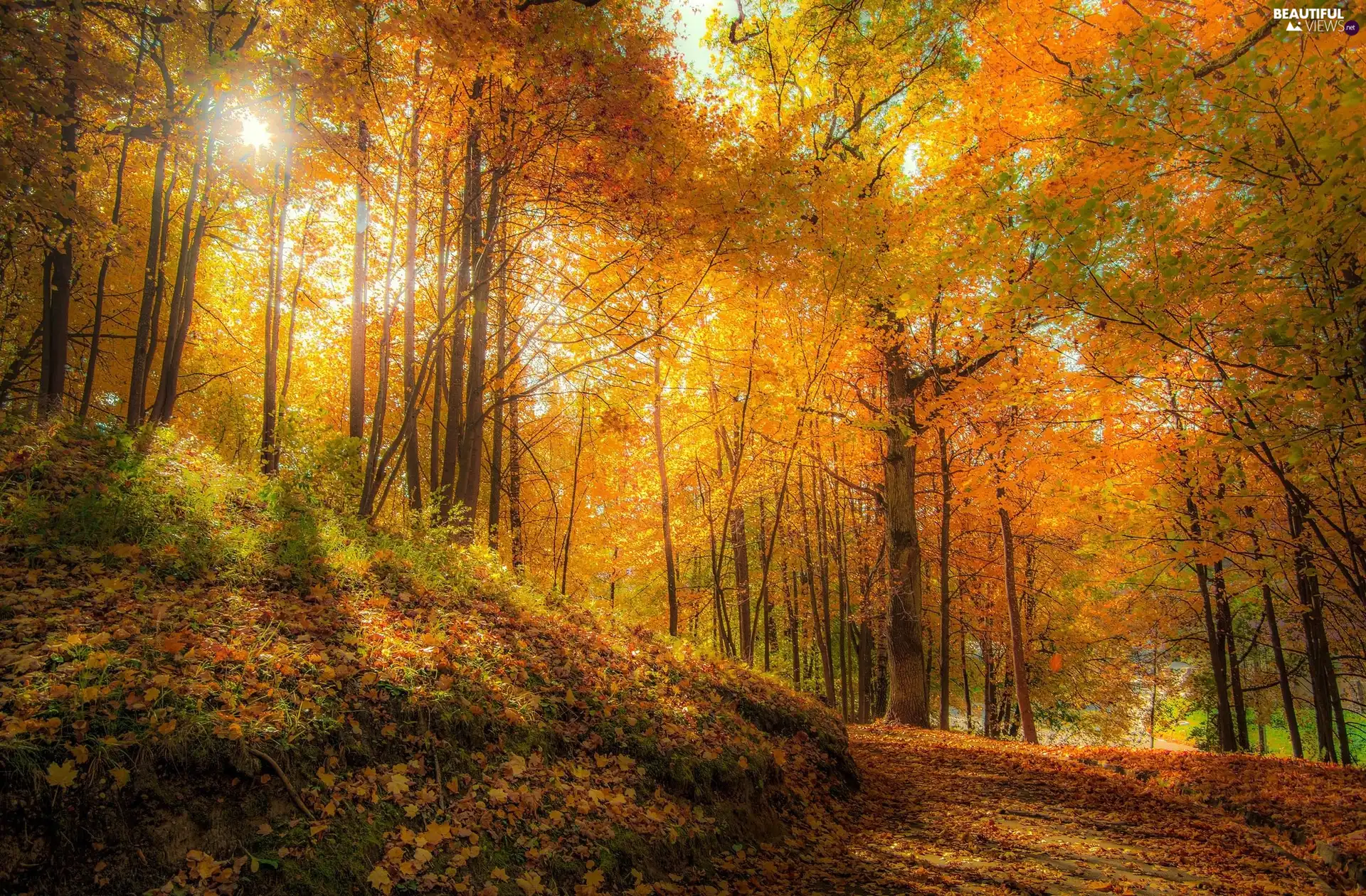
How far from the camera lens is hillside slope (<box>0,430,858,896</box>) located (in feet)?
8.11

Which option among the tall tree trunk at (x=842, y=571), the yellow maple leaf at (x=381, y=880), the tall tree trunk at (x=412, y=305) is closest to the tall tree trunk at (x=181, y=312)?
the tall tree trunk at (x=412, y=305)

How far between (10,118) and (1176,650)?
22.7 metres

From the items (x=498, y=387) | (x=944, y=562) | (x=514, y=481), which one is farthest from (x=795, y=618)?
(x=498, y=387)

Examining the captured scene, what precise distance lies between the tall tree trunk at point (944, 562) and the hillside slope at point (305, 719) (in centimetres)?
809

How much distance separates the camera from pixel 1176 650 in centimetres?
1627

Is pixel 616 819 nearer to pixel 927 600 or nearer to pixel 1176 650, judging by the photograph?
pixel 927 600

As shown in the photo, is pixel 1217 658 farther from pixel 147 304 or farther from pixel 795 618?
pixel 147 304

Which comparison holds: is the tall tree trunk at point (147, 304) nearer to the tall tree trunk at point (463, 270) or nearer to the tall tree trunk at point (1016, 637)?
the tall tree trunk at point (463, 270)

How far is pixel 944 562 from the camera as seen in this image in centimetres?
1309

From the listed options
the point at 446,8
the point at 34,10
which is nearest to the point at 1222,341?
the point at 446,8

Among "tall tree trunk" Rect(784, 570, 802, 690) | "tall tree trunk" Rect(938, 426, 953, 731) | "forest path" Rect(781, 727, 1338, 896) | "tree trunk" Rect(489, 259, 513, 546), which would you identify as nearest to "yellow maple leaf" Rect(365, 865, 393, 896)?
"forest path" Rect(781, 727, 1338, 896)

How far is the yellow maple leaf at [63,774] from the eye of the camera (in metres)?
2.29

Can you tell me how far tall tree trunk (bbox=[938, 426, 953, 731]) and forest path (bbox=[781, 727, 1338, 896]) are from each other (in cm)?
523

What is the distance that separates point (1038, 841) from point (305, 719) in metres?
5.55
